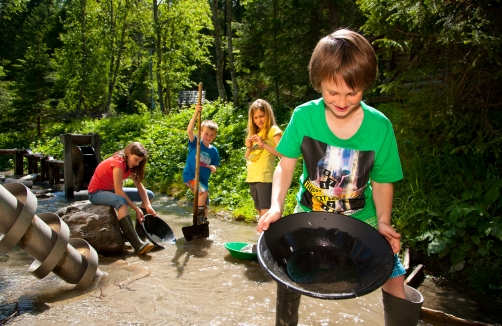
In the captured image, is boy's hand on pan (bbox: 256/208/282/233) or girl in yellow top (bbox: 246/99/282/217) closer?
boy's hand on pan (bbox: 256/208/282/233)

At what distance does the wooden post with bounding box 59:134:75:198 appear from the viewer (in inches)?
332

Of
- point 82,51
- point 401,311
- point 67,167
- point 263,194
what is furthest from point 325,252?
point 82,51

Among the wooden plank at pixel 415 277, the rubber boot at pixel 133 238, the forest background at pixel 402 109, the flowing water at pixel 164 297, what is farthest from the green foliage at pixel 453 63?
the rubber boot at pixel 133 238

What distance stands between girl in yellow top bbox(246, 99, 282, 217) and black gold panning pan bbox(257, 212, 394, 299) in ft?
9.95

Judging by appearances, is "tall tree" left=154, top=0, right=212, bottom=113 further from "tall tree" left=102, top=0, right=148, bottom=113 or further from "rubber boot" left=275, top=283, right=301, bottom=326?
"rubber boot" left=275, top=283, right=301, bottom=326

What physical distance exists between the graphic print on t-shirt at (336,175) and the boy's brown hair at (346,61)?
363mm

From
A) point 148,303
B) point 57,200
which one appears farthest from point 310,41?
point 148,303

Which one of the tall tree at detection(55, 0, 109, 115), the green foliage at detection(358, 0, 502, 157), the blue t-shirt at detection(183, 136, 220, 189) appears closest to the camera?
the green foliage at detection(358, 0, 502, 157)

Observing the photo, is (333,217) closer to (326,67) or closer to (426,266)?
(326,67)

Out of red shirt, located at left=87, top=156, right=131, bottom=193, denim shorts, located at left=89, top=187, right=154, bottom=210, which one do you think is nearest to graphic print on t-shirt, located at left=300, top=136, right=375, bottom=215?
denim shorts, located at left=89, top=187, right=154, bottom=210

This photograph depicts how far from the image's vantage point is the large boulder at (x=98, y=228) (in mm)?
4762

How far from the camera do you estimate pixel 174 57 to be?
2583cm

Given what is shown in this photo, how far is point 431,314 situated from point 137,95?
4017 cm

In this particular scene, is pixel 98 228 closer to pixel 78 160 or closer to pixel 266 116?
pixel 266 116
